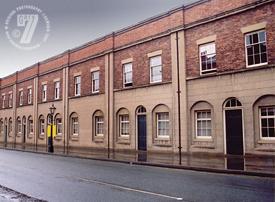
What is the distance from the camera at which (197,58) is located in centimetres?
2038

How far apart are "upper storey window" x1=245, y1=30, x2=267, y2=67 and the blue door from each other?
900cm

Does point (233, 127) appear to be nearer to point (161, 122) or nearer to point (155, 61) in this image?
point (161, 122)

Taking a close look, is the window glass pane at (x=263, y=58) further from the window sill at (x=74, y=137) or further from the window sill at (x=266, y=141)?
the window sill at (x=74, y=137)

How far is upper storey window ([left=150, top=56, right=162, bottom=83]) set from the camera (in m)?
22.9

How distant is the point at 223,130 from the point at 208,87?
282 cm

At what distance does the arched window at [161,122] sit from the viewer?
22042 millimetres

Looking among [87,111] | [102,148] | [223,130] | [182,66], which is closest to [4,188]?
[223,130]

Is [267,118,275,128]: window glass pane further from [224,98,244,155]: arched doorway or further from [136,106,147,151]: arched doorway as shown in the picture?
[136,106,147,151]: arched doorway

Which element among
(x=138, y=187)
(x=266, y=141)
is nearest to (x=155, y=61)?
(x=266, y=141)

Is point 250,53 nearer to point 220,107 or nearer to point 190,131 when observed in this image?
point 220,107

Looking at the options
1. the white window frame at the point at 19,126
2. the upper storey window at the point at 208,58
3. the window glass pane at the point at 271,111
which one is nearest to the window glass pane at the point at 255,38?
the upper storey window at the point at 208,58

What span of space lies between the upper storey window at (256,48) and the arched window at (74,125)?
18509 mm

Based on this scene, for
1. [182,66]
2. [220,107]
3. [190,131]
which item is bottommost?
[190,131]

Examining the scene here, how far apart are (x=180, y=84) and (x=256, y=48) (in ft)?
17.6
